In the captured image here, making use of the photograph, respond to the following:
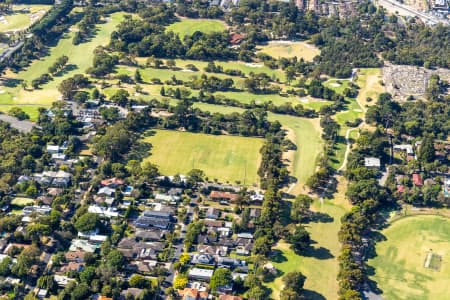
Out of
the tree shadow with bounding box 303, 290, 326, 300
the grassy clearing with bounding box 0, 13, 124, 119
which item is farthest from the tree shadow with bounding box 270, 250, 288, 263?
the grassy clearing with bounding box 0, 13, 124, 119

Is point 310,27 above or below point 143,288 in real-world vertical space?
above

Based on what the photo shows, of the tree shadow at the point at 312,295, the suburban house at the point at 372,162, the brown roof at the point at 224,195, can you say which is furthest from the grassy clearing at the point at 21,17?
the tree shadow at the point at 312,295

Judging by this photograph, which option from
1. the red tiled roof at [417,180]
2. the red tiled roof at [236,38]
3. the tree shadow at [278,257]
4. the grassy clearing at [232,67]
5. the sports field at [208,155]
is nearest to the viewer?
the tree shadow at [278,257]

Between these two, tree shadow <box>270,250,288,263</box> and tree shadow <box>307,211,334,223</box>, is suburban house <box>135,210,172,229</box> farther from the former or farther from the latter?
tree shadow <box>307,211,334,223</box>

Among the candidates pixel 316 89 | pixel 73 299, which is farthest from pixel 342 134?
pixel 73 299

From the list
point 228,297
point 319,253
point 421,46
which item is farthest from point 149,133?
point 421,46

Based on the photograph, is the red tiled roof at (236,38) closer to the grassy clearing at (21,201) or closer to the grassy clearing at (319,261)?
the grassy clearing at (319,261)

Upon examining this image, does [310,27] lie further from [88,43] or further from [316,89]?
[88,43]
